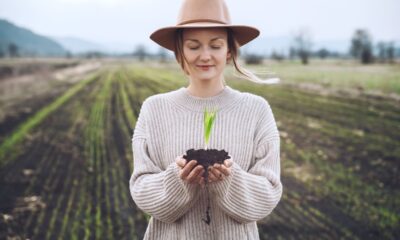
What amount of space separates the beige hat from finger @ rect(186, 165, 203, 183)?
664 millimetres

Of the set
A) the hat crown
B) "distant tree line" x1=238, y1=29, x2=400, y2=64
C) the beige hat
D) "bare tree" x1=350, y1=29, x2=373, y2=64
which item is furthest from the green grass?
"bare tree" x1=350, y1=29, x2=373, y2=64

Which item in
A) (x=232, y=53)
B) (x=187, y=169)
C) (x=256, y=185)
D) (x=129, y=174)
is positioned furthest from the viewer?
(x=129, y=174)

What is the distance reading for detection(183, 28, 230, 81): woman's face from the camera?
1924 mm

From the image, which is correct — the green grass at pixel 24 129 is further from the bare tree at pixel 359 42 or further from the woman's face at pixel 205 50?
the bare tree at pixel 359 42

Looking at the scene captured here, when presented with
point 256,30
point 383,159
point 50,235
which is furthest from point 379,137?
point 256,30

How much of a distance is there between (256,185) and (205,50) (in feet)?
2.19

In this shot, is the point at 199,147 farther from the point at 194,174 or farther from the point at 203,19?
the point at 203,19

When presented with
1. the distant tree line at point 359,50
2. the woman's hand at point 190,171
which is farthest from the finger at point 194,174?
the distant tree line at point 359,50

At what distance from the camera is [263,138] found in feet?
6.51

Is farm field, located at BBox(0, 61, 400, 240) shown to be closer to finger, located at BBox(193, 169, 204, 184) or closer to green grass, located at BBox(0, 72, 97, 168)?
green grass, located at BBox(0, 72, 97, 168)

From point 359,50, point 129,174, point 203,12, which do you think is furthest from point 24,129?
point 359,50

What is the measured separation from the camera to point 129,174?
7156mm

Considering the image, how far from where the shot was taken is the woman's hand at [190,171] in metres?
1.64

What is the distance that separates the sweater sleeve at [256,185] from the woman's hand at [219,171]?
5 cm
